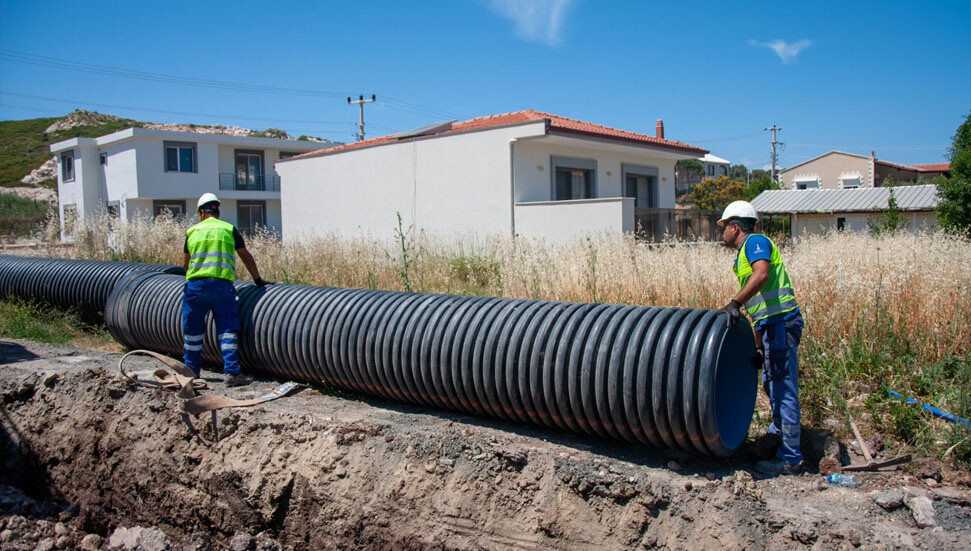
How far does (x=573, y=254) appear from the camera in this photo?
941cm

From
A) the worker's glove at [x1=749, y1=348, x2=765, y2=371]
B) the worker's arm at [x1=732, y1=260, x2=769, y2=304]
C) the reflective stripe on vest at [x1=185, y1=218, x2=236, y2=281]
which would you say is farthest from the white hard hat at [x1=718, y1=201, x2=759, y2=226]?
the reflective stripe on vest at [x1=185, y1=218, x2=236, y2=281]

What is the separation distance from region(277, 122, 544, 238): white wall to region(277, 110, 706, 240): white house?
0.09ft

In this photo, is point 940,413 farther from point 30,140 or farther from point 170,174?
point 30,140

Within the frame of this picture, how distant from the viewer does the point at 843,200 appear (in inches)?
1075

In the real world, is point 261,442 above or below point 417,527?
above

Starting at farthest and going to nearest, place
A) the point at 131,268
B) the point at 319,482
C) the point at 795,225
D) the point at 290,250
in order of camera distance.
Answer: the point at 795,225, the point at 290,250, the point at 131,268, the point at 319,482

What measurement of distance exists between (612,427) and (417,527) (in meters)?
1.38

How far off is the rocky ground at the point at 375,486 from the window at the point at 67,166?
34.0 m

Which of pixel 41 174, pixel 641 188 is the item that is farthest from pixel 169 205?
pixel 41 174

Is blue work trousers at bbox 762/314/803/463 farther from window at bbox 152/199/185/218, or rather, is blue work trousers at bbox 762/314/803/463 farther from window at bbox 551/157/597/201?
window at bbox 152/199/185/218

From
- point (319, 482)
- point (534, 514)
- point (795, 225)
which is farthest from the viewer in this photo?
point (795, 225)

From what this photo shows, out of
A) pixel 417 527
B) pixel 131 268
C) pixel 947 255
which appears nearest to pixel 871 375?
pixel 947 255

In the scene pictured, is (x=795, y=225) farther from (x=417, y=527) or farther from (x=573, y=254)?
(x=417, y=527)

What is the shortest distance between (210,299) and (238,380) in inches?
30.9
